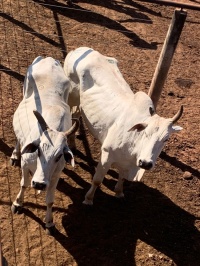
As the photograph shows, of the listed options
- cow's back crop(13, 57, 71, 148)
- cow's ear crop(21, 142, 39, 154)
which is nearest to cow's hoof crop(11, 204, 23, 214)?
cow's back crop(13, 57, 71, 148)

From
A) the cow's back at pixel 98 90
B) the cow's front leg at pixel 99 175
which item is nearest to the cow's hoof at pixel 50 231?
the cow's front leg at pixel 99 175

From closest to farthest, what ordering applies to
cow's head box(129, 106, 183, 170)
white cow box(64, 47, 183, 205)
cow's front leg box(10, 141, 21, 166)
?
cow's head box(129, 106, 183, 170)
white cow box(64, 47, 183, 205)
cow's front leg box(10, 141, 21, 166)

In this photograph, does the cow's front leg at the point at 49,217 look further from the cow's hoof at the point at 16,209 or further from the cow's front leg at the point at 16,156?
the cow's front leg at the point at 16,156

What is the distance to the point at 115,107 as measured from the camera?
6.82 m

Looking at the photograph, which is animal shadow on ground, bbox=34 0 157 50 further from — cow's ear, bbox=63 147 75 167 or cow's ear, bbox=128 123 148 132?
cow's ear, bbox=63 147 75 167

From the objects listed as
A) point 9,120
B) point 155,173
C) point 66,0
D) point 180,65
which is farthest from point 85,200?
point 66,0

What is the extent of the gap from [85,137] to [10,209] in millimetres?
2367

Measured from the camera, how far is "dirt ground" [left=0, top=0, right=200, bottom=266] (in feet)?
21.1

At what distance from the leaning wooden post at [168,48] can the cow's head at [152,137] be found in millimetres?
1701

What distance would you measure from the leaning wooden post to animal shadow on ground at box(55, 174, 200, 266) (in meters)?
1.90

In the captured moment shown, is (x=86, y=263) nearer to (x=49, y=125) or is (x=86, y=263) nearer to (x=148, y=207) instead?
(x=148, y=207)

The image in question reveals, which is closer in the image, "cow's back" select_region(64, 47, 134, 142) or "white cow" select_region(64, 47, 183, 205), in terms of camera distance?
"white cow" select_region(64, 47, 183, 205)

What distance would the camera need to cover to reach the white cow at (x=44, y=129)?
5492mm

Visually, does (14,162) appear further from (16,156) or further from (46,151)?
(46,151)
